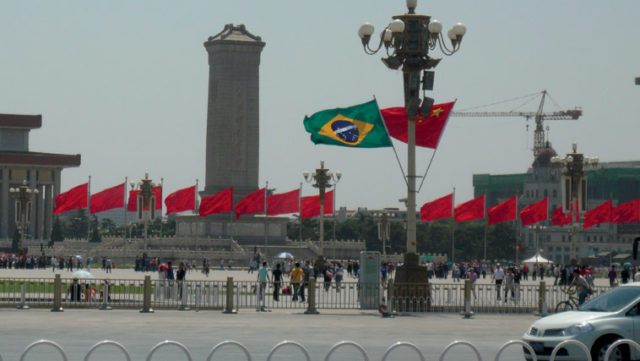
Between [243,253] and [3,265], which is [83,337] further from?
[243,253]

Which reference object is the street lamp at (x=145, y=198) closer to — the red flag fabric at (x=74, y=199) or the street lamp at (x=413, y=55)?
the red flag fabric at (x=74, y=199)

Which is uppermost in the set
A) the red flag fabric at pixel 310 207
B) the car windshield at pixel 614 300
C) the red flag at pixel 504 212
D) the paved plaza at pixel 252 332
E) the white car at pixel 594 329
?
the red flag fabric at pixel 310 207

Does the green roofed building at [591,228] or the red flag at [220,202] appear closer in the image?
the red flag at [220,202]

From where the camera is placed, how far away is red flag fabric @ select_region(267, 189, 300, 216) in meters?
Answer: 84.0

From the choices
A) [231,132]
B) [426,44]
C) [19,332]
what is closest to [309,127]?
[426,44]

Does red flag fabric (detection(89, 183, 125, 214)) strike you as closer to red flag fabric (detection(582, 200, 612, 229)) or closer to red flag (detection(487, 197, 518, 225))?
red flag (detection(487, 197, 518, 225))

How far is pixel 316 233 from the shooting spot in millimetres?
159000

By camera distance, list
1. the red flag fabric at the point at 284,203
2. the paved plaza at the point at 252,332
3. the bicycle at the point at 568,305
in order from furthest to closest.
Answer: the red flag fabric at the point at 284,203, the bicycle at the point at 568,305, the paved plaza at the point at 252,332

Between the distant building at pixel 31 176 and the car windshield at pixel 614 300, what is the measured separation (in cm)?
12422

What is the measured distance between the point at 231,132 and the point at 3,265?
1544 inches

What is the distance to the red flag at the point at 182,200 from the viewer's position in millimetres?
87125

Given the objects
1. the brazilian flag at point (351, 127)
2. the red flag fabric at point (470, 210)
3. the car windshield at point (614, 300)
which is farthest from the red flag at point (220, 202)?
the car windshield at point (614, 300)

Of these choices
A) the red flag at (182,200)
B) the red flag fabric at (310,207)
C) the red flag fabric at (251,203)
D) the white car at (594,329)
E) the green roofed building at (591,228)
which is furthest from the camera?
the green roofed building at (591,228)

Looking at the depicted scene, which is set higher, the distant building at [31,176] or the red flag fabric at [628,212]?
the distant building at [31,176]
